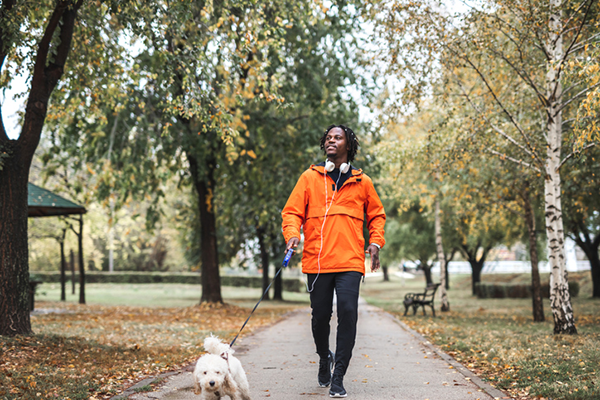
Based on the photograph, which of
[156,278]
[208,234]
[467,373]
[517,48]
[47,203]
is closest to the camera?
[467,373]

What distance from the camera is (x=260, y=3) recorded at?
8.66 meters

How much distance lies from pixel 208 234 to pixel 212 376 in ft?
46.3

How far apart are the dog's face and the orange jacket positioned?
1279mm

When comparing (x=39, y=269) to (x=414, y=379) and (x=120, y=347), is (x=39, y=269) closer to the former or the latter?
(x=120, y=347)

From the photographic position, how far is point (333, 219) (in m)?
4.84

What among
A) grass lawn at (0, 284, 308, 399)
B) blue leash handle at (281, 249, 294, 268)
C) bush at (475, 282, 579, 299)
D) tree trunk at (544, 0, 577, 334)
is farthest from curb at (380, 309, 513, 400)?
bush at (475, 282, 579, 299)

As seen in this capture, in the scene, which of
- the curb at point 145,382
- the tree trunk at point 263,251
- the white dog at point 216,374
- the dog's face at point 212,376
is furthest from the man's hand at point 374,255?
the tree trunk at point 263,251

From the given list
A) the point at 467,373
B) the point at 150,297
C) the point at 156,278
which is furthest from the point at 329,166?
the point at 156,278

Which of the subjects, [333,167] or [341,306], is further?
[333,167]

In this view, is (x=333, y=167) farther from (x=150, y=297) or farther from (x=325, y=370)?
(x=150, y=297)

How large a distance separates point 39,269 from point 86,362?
4900 centimetres

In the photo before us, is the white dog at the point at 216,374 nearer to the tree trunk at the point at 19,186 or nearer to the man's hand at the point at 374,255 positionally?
the man's hand at the point at 374,255

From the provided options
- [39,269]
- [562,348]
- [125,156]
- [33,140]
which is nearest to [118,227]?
[39,269]

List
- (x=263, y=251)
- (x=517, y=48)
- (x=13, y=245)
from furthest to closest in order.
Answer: (x=263, y=251), (x=517, y=48), (x=13, y=245)
